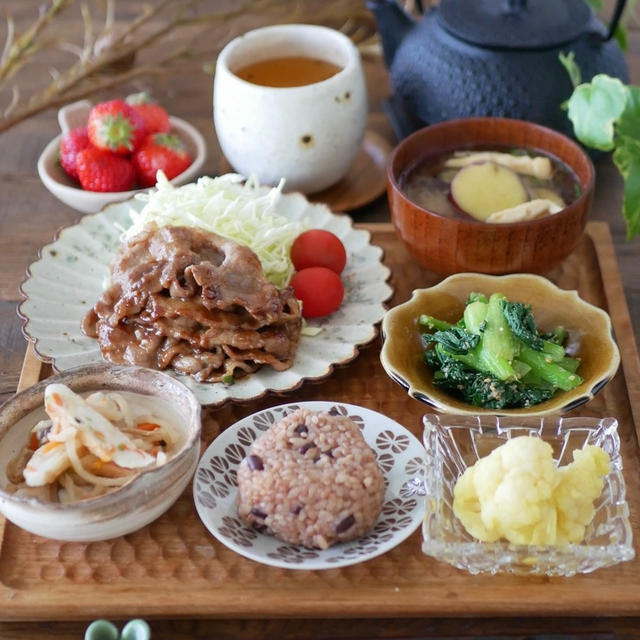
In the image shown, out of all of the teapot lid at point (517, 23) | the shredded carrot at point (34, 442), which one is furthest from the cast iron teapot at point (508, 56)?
the shredded carrot at point (34, 442)

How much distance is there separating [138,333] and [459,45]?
55.2 inches

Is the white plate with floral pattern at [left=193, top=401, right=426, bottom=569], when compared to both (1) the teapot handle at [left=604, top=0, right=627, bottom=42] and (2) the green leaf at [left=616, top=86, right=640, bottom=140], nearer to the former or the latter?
(2) the green leaf at [left=616, top=86, right=640, bottom=140]

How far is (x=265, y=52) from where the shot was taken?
2.93 m

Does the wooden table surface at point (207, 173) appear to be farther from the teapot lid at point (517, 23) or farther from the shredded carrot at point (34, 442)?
the teapot lid at point (517, 23)

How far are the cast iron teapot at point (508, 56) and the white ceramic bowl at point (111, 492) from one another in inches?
59.1

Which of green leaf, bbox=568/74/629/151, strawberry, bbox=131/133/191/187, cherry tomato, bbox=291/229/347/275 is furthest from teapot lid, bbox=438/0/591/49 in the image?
strawberry, bbox=131/133/191/187

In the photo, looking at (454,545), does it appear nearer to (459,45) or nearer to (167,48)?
(459,45)

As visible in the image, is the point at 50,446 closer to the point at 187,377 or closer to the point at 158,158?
the point at 187,377

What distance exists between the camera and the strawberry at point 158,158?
112 inches

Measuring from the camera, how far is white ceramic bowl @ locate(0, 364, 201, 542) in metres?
1.62

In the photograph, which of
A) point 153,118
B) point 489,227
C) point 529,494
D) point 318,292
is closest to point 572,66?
point 489,227

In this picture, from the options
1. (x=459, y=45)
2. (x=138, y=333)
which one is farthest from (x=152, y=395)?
(x=459, y=45)

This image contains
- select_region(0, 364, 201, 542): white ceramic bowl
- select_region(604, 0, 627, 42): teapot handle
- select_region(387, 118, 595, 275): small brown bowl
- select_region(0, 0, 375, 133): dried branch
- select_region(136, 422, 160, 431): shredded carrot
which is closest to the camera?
select_region(0, 364, 201, 542): white ceramic bowl

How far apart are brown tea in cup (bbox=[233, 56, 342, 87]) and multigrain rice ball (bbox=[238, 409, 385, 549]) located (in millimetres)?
1471
